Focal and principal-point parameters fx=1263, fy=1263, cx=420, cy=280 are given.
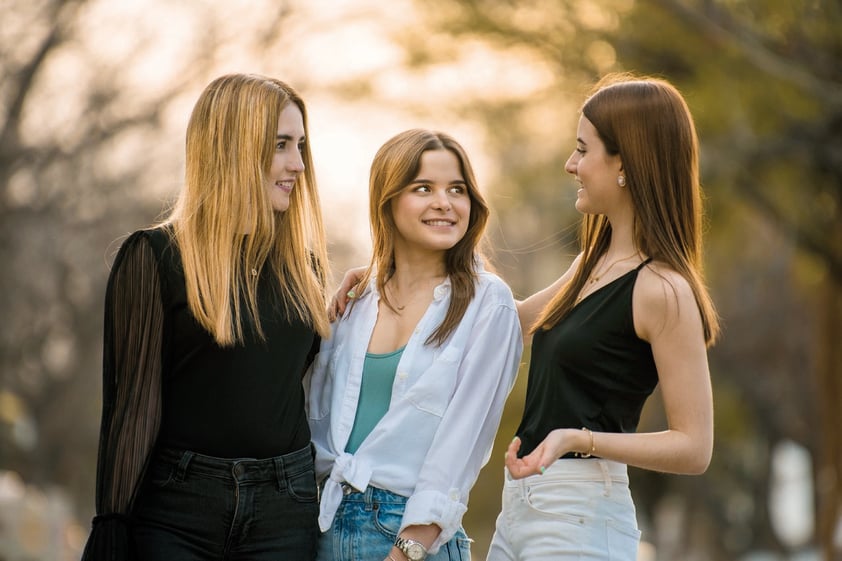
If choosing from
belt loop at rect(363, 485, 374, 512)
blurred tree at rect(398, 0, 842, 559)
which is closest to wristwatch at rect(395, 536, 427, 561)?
belt loop at rect(363, 485, 374, 512)

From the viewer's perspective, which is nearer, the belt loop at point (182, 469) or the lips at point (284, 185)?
the belt loop at point (182, 469)

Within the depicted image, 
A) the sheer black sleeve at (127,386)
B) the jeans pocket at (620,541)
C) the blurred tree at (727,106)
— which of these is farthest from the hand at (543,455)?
the blurred tree at (727,106)

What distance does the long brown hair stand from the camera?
180 inches

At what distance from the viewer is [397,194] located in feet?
15.1

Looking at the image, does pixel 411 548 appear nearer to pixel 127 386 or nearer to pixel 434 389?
pixel 434 389

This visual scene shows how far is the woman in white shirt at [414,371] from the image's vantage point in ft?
13.9

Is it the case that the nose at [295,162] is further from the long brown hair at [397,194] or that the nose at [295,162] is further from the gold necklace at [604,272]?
the gold necklace at [604,272]

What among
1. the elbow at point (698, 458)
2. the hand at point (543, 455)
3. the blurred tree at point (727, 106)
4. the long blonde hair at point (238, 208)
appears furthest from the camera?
the blurred tree at point (727, 106)

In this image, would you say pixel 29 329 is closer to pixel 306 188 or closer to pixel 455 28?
pixel 455 28

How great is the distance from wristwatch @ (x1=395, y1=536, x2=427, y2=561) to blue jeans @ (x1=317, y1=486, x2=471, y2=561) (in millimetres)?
74

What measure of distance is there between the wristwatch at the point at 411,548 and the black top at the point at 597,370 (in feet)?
1.48

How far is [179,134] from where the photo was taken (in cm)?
1741

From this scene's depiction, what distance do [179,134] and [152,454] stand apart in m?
13.8

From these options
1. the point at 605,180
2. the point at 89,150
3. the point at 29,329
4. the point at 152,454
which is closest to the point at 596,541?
the point at 605,180
